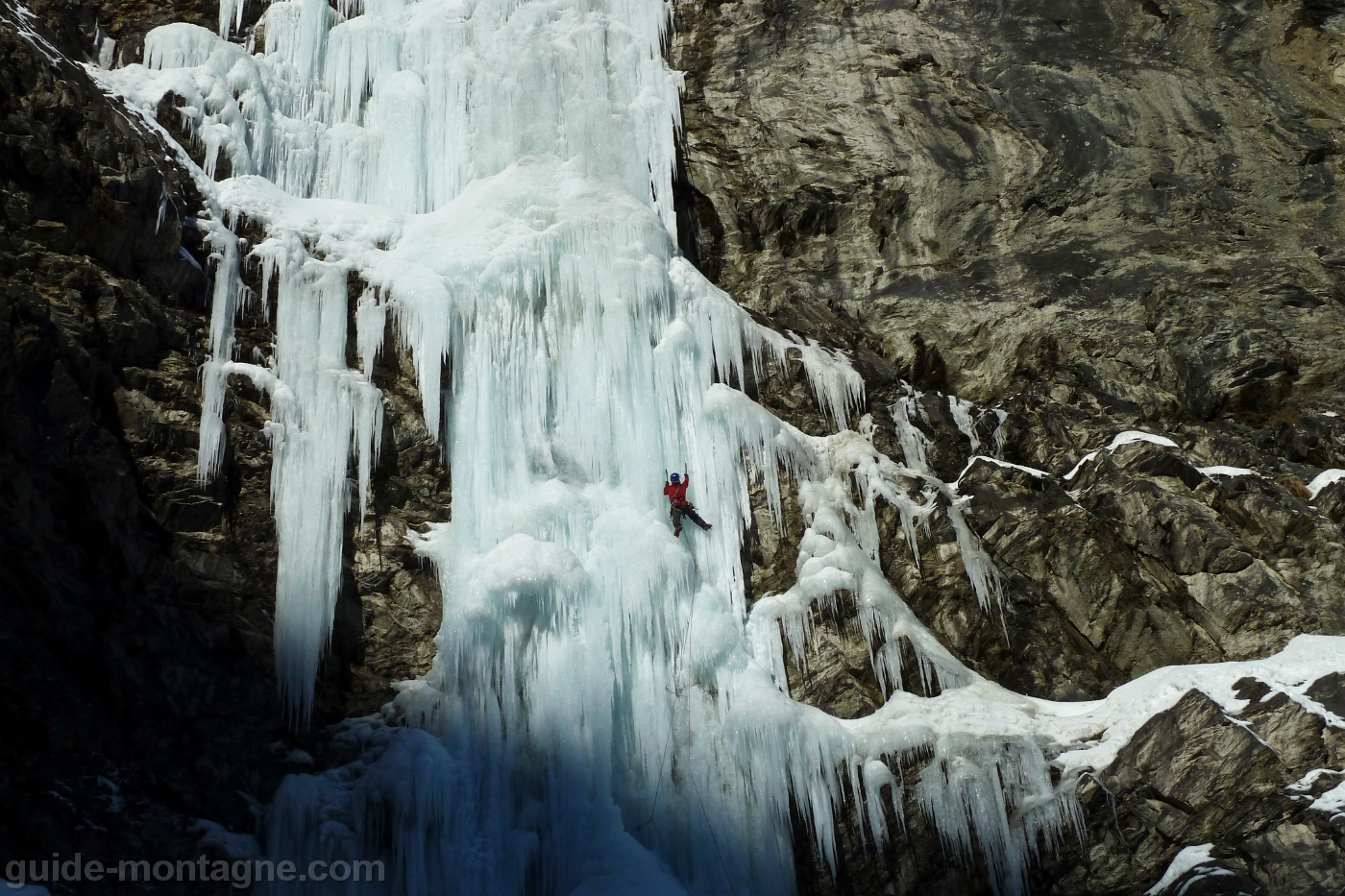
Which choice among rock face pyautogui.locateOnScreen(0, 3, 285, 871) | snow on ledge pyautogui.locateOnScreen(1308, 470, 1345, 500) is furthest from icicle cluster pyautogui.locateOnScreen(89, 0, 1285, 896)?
snow on ledge pyautogui.locateOnScreen(1308, 470, 1345, 500)

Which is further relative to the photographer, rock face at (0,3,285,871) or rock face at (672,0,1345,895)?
rock face at (672,0,1345,895)

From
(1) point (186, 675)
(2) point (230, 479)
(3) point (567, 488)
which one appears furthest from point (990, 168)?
(1) point (186, 675)

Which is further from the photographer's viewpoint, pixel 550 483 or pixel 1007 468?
pixel 1007 468

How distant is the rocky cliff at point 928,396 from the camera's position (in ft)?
30.0

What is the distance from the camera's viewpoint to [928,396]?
45.3 feet

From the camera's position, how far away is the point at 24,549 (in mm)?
8680

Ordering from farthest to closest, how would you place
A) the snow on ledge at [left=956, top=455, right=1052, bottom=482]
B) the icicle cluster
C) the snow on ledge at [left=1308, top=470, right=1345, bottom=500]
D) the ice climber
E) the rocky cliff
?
1. the snow on ledge at [left=956, top=455, right=1052, bottom=482]
2. the snow on ledge at [left=1308, top=470, right=1345, bottom=500]
3. the ice climber
4. the icicle cluster
5. the rocky cliff

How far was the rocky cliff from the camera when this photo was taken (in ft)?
30.0

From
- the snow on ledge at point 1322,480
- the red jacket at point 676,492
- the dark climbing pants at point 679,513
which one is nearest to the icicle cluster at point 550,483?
the dark climbing pants at point 679,513

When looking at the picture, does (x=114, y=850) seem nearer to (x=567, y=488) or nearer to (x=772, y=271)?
(x=567, y=488)

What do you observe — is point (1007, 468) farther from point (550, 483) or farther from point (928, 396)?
point (550, 483)

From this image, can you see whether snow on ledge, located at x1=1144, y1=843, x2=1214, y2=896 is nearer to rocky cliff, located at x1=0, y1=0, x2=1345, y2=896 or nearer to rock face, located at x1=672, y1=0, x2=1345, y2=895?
rocky cliff, located at x1=0, y1=0, x2=1345, y2=896

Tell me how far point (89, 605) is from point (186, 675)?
3.22 feet

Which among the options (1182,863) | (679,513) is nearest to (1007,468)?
(679,513)
